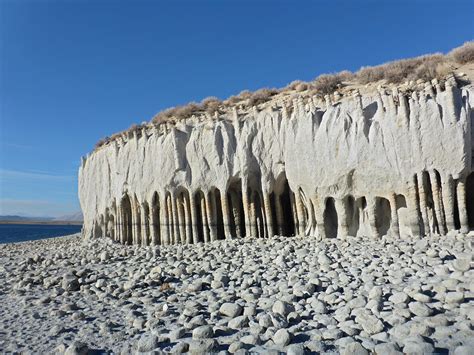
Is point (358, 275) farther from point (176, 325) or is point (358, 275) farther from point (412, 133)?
point (412, 133)

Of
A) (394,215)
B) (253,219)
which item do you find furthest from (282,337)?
(253,219)

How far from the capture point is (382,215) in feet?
44.1

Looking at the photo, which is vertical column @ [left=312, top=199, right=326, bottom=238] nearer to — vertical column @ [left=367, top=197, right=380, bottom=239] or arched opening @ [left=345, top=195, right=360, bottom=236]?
arched opening @ [left=345, top=195, right=360, bottom=236]

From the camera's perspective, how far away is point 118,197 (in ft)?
72.5

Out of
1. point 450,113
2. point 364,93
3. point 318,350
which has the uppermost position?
point 364,93

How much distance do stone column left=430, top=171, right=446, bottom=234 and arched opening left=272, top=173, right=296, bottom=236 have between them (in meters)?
5.68

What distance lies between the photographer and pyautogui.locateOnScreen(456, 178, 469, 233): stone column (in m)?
11.2

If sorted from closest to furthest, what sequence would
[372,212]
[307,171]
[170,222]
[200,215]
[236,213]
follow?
[372,212] < [307,171] < [236,213] < [170,222] < [200,215]

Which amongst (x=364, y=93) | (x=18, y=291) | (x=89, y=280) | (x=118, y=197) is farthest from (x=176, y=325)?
(x=118, y=197)

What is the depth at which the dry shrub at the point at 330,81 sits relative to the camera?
18047 millimetres

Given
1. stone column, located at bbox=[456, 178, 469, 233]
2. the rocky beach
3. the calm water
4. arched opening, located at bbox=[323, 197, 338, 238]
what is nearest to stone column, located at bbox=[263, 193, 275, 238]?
arched opening, located at bbox=[323, 197, 338, 238]

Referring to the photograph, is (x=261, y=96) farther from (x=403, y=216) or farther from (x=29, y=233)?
(x=29, y=233)

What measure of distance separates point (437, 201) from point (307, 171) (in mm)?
4740

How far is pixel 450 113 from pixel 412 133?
1244mm
